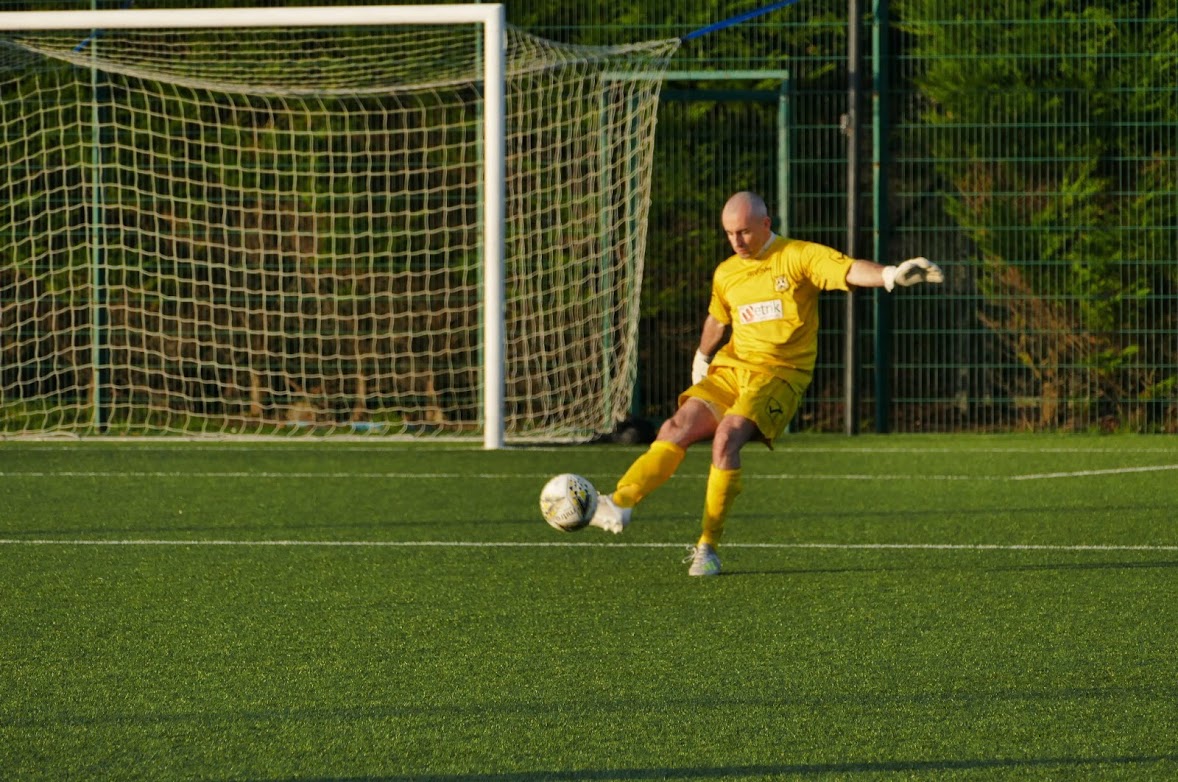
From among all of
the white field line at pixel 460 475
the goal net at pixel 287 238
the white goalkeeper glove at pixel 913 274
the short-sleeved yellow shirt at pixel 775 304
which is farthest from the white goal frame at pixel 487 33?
the white goalkeeper glove at pixel 913 274

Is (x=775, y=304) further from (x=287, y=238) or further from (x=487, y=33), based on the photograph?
(x=287, y=238)

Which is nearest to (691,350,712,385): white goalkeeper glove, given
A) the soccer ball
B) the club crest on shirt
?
the club crest on shirt

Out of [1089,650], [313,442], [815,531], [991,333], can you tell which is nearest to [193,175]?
[313,442]

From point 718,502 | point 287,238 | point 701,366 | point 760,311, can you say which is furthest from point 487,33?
point 718,502

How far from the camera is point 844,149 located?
12516 millimetres

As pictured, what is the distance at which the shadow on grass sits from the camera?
3.46m

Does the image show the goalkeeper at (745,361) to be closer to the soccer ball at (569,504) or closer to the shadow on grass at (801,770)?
the soccer ball at (569,504)

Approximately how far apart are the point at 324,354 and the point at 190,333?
0.98m

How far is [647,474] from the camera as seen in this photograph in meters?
6.32

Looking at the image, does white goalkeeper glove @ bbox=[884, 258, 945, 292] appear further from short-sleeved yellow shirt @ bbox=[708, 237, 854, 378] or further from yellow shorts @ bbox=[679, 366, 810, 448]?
yellow shorts @ bbox=[679, 366, 810, 448]

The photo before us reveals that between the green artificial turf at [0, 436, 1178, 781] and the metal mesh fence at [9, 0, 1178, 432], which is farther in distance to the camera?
the metal mesh fence at [9, 0, 1178, 432]

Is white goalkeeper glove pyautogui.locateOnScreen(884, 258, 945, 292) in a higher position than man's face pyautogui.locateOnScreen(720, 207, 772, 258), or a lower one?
lower

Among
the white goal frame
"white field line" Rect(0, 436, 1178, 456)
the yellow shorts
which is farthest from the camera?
"white field line" Rect(0, 436, 1178, 456)

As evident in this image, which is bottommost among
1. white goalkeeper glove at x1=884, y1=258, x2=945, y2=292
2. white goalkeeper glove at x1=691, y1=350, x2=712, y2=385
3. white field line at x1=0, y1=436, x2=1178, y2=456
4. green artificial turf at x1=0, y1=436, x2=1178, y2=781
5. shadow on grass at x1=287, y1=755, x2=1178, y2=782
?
shadow on grass at x1=287, y1=755, x2=1178, y2=782
